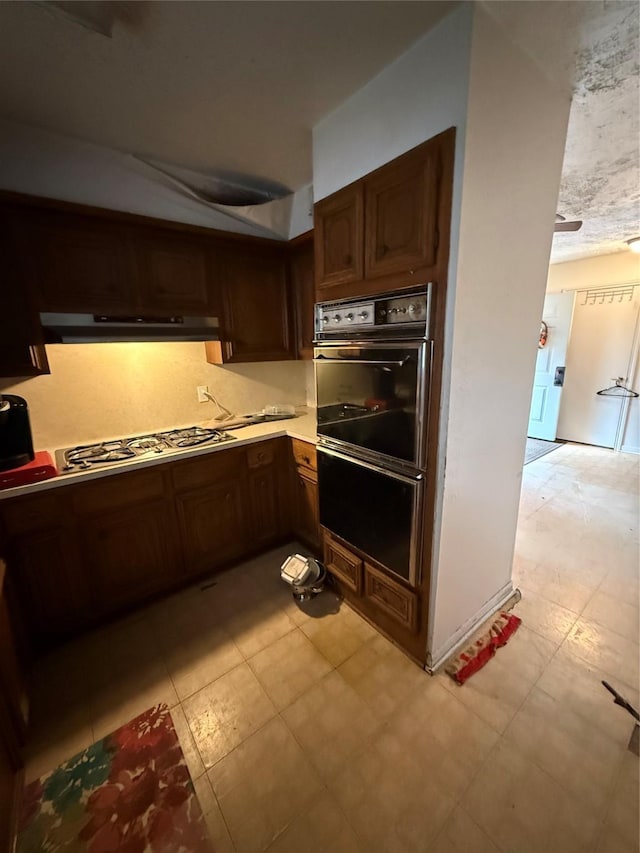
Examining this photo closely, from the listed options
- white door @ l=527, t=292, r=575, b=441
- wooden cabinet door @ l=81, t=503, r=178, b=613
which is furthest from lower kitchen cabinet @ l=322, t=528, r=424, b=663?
white door @ l=527, t=292, r=575, b=441

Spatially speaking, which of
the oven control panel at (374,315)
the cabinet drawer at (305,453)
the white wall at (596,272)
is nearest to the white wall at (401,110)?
the oven control panel at (374,315)

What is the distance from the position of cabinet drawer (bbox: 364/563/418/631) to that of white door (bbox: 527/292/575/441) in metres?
3.71

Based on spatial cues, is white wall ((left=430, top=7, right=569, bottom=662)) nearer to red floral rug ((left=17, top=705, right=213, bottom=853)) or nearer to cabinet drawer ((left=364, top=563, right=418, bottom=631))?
Result: cabinet drawer ((left=364, top=563, right=418, bottom=631))

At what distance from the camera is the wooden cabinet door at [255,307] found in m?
2.24

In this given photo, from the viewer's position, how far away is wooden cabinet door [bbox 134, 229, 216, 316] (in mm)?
1908

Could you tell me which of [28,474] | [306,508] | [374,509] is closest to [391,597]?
[374,509]

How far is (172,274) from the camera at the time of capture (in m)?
2.00

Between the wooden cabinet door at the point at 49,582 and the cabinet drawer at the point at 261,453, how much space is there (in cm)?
100

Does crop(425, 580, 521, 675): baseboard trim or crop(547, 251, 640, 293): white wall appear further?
crop(547, 251, 640, 293): white wall

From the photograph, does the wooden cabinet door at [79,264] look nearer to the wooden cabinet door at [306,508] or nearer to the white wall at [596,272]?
the wooden cabinet door at [306,508]

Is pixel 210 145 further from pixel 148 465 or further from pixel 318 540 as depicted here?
pixel 318 540

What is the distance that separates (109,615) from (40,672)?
33 centimetres

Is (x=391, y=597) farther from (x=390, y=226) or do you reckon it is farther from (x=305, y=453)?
(x=390, y=226)

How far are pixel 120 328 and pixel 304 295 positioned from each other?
1.18 m
